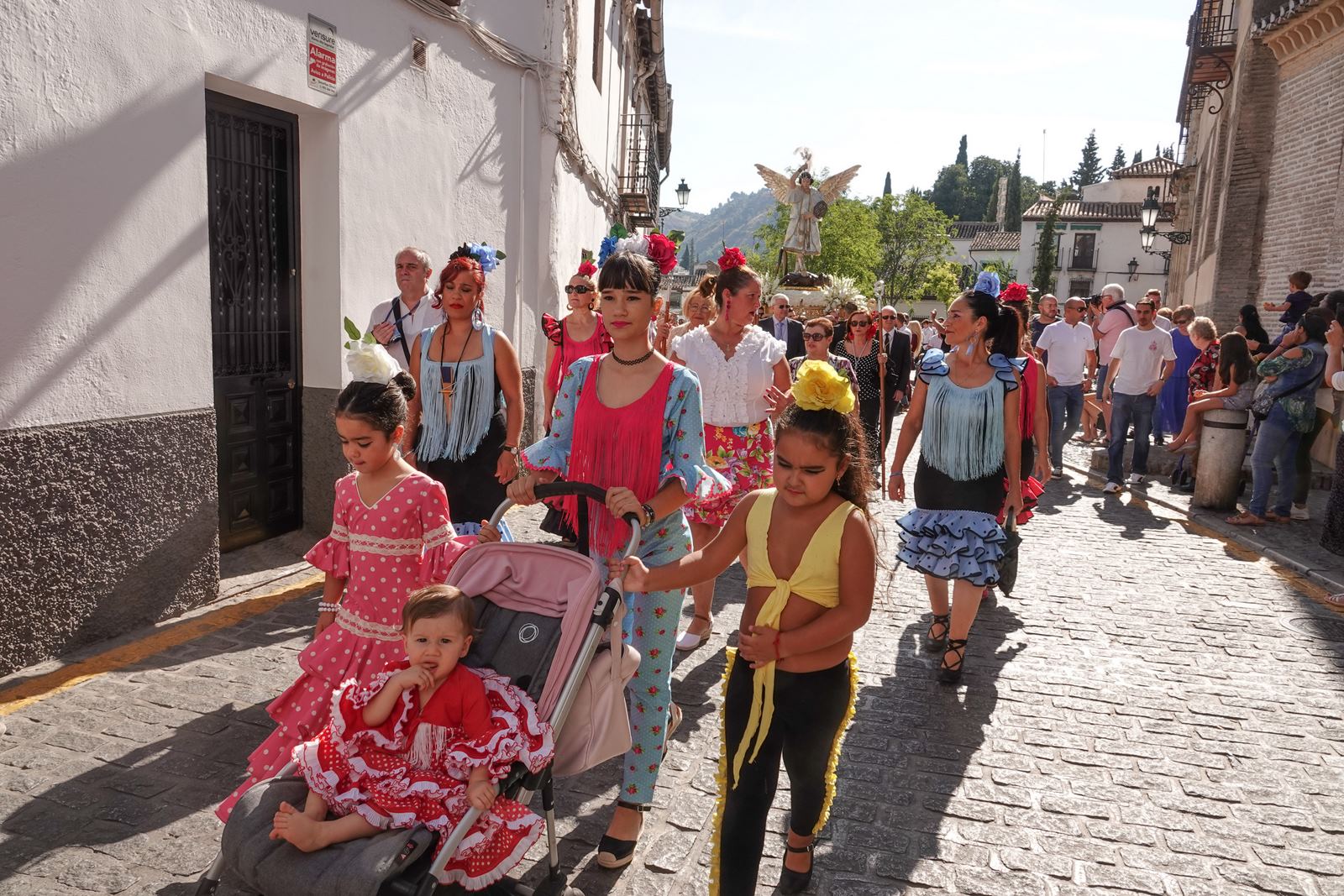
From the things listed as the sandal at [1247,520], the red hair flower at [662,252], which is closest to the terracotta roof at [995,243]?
the sandal at [1247,520]

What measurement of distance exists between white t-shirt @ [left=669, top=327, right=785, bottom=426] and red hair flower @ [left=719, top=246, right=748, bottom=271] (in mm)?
452

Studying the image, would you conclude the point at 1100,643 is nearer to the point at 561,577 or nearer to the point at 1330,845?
the point at 1330,845

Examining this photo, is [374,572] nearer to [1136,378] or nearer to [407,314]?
[407,314]

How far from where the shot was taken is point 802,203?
96.5 feet

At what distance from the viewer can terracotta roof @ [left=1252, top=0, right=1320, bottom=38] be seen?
50.0 ft

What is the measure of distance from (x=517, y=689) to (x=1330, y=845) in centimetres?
316

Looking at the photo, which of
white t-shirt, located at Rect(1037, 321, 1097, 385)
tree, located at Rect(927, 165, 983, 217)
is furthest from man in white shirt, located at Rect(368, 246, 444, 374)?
tree, located at Rect(927, 165, 983, 217)

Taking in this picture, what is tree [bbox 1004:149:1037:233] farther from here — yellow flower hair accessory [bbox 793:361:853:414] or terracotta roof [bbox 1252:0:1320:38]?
yellow flower hair accessory [bbox 793:361:853:414]

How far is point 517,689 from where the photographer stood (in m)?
2.86

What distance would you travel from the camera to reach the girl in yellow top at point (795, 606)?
2816 mm

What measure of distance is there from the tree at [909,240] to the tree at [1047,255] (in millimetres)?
7677

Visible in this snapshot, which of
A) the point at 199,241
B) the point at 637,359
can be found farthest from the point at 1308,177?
the point at 199,241

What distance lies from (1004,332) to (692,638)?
2.45 m

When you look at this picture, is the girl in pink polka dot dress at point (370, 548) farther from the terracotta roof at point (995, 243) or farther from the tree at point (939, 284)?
the terracotta roof at point (995, 243)
